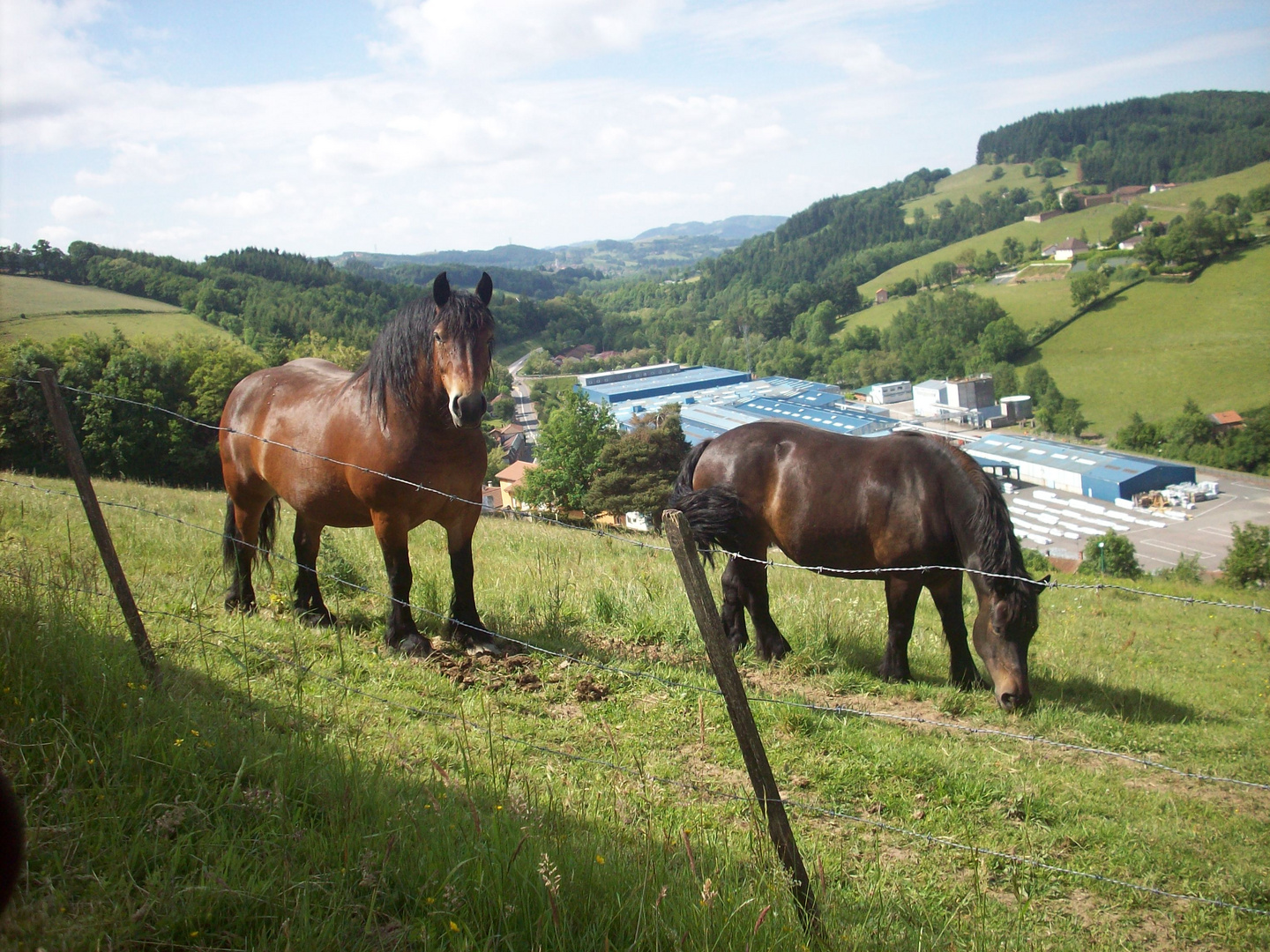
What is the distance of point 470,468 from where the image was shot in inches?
211

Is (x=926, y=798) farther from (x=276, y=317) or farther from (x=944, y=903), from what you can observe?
(x=276, y=317)

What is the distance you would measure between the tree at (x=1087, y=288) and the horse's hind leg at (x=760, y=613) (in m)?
94.7

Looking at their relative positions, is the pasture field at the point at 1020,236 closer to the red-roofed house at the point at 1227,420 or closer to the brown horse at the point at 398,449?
the red-roofed house at the point at 1227,420

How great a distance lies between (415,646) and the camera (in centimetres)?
530

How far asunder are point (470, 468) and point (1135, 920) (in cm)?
431

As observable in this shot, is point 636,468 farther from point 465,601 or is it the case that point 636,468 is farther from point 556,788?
point 556,788

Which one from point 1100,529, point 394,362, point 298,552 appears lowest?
point 1100,529

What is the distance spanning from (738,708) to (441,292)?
11.3ft

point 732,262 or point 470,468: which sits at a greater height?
point 732,262

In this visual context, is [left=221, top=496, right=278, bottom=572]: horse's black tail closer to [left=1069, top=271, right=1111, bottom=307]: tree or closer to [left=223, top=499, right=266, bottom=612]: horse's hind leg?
[left=223, top=499, right=266, bottom=612]: horse's hind leg

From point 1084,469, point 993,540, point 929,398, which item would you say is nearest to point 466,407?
point 993,540

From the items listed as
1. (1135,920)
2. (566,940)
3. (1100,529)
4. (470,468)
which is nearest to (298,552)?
(470,468)

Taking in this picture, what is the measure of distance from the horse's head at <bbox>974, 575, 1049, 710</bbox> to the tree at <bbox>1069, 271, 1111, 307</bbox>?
9460 centimetres

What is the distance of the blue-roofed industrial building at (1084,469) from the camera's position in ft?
153
